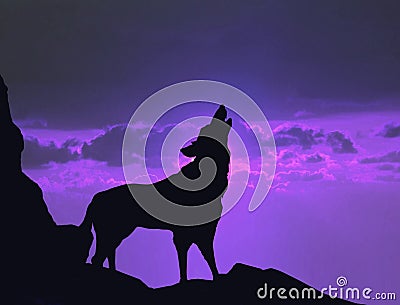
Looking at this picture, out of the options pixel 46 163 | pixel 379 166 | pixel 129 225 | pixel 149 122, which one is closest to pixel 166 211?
pixel 129 225

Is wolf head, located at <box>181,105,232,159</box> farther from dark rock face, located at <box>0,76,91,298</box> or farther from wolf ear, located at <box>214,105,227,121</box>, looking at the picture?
dark rock face, located at <box>0,76,91,298</box>

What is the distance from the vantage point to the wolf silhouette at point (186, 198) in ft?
11.6

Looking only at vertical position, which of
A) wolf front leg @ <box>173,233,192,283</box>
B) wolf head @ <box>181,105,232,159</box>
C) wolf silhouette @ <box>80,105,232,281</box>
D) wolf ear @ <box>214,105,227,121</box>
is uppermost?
wolf ear @ <box>214,105,227,121</box>

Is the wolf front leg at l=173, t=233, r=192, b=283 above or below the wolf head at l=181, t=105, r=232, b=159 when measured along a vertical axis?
below

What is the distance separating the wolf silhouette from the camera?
3.54m

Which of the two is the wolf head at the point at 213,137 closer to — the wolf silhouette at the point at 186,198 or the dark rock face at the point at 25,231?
the wolf silhouette at the point at 186,198

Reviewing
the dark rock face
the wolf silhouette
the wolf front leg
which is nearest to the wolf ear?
the wolf silhouette

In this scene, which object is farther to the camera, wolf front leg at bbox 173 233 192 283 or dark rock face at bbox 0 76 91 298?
dark rock face at bbox 0 76 91 298

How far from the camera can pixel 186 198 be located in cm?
357

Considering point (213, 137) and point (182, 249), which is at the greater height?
point (213, 137)

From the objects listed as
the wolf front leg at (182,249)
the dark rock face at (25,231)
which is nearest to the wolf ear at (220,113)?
the wolf front leg at (182,249)

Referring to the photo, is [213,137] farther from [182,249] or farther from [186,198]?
[182,249]

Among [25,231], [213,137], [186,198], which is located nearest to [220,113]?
[213,137]

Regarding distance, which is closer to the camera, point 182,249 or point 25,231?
point 182,249
